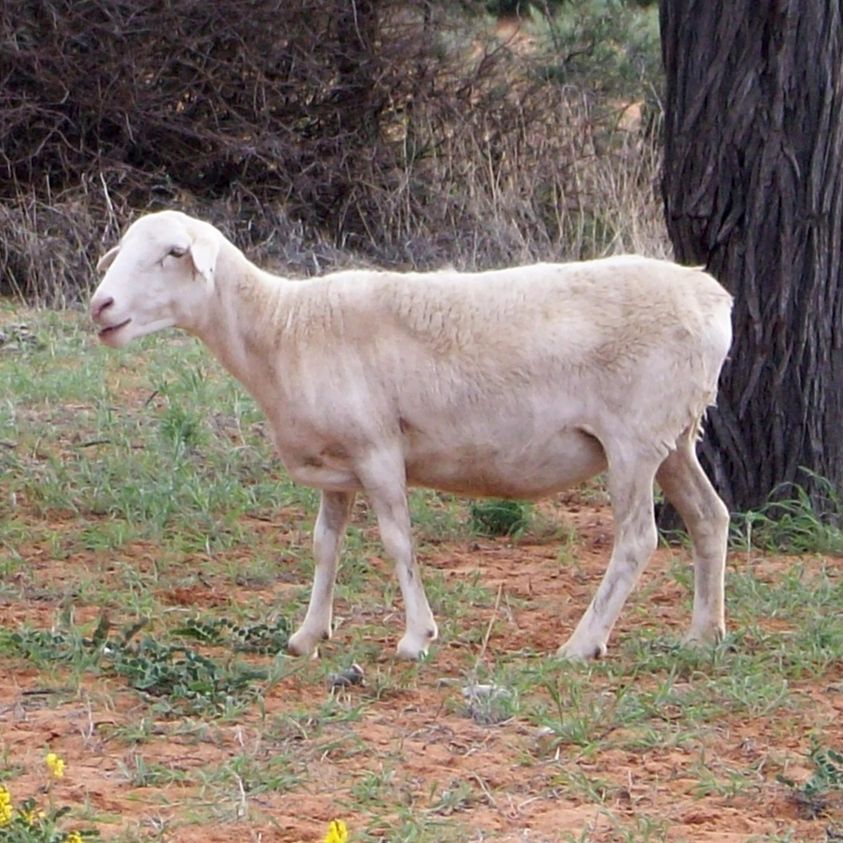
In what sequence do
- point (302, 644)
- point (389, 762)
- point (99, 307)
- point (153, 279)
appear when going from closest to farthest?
1. point (389, 762)
2. point (99, 307)
3. point (153, 279)
4. point (302, 644)

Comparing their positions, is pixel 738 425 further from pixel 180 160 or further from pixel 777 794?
pixel 180 160

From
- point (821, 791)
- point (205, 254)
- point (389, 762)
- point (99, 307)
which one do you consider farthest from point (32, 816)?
point (205, 254)

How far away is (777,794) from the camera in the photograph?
4367mm

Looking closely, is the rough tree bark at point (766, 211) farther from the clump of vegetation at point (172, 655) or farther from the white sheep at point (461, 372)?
the clump of vegetation at point (172, 655)

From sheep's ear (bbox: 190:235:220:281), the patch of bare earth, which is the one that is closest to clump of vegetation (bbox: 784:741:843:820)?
the patch of bare earth

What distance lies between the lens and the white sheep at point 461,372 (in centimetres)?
547

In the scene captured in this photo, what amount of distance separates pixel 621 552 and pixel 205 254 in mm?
1606

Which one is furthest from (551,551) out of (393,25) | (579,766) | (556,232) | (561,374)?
(393,25)

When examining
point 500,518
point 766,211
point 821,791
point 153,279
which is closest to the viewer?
point 821,791

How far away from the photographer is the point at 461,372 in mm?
5531

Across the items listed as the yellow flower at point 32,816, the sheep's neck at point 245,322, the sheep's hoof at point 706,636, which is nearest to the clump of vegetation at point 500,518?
the sheep's hoof at point 706,636

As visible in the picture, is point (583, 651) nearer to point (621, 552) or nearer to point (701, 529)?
point (621, 552)

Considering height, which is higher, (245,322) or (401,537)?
(245,322)

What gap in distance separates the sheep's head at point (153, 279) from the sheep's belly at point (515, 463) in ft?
2.80
